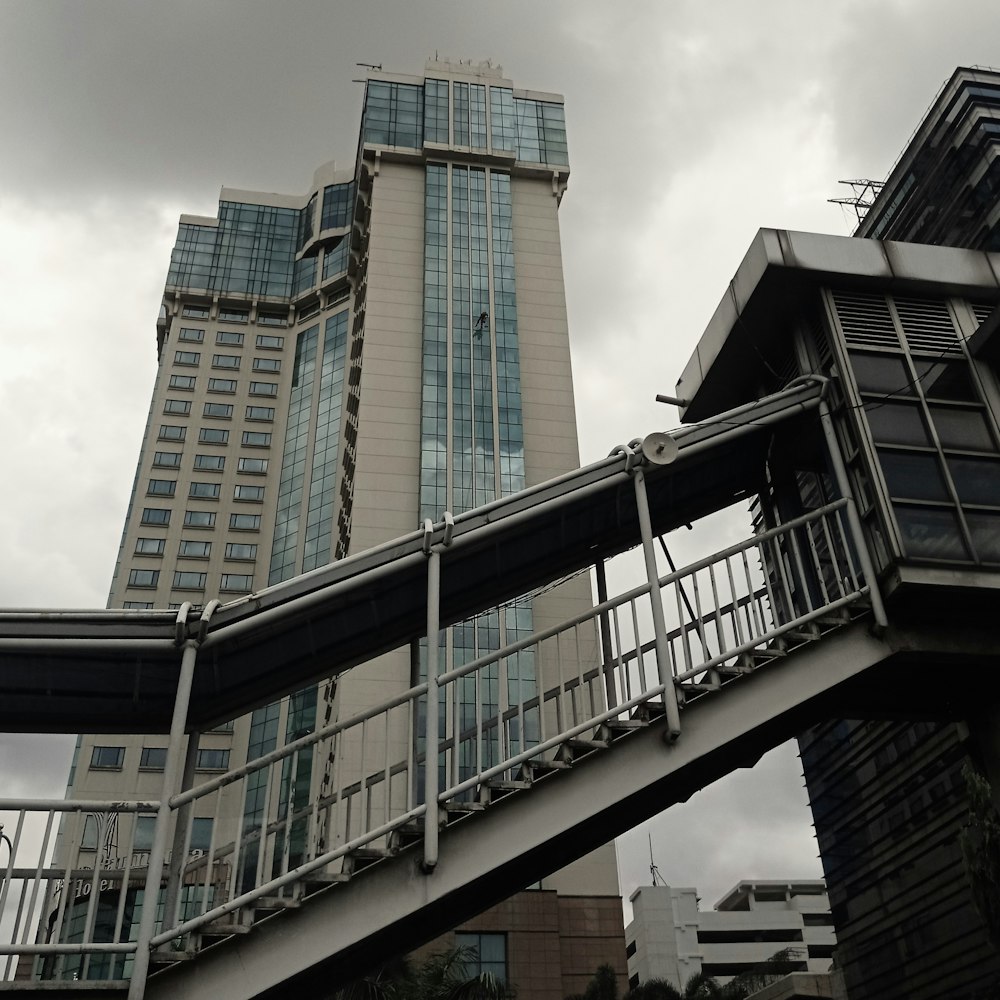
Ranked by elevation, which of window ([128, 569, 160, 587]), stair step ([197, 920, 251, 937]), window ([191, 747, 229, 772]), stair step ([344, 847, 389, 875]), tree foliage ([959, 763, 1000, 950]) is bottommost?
stair step ([197, 920, 251, 937])

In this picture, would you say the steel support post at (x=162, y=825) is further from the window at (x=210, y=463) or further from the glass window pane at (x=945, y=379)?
the window at (x=210, y=463)

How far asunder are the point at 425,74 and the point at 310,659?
69704 mm

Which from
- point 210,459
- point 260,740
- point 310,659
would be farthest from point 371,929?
point 210,459

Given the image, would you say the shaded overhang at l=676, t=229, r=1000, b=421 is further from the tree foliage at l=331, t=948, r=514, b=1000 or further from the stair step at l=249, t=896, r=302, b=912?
the tree foliage at l=331, t=948, r=514, b=1000

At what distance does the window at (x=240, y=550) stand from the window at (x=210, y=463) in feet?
22.9

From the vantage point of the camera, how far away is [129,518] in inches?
2761

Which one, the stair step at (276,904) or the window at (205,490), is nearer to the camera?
the stair step at (276,904)

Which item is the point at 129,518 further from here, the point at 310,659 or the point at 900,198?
the point at 310,659

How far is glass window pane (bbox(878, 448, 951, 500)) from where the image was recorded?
389 inches

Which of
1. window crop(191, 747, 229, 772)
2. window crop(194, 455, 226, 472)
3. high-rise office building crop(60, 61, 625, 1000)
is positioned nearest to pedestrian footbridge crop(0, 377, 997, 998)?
high-rise office building crop(60, 61, 625, 1000)

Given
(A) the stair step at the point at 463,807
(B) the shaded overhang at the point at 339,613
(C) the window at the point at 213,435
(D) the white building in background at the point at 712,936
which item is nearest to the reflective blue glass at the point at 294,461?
(C) the window at the point at 213,435

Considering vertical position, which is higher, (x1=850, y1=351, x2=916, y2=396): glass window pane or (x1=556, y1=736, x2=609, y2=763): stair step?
(x1=850, y1=351, x2=916, y2=396): glass window pane

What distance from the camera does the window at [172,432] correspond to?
244 feet

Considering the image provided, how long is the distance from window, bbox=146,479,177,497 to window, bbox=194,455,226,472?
223 centimetres
